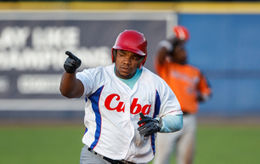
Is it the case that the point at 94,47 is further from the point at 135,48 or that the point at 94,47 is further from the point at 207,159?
the point at 135,48

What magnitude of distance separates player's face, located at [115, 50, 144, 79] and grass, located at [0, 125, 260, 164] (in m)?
5.04

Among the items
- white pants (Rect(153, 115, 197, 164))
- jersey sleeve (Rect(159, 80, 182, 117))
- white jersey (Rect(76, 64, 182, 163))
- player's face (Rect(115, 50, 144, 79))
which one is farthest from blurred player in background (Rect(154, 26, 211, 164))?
player's face (Rect(115, 50, 144, 79))

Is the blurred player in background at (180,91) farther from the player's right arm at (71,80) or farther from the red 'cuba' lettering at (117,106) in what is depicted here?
the player's right arm at (71,80)

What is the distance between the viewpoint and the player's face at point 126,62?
4746 mm

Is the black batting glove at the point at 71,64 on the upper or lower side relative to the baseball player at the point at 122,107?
upper

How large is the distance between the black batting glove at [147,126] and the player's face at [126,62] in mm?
→ 415

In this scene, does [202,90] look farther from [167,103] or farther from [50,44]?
[50,44]

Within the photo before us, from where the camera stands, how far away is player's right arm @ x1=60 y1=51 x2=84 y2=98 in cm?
421

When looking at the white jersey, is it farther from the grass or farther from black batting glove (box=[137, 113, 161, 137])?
the grass

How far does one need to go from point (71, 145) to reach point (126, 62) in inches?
279

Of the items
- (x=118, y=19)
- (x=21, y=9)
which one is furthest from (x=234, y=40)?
(x=21, y=9)

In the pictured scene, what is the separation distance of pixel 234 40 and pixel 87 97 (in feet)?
38.8

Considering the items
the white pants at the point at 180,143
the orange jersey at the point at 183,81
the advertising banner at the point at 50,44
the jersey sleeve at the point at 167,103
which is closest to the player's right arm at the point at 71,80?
the jersey sleeve at the point at 167,103

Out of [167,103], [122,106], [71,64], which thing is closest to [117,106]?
[122,106]
